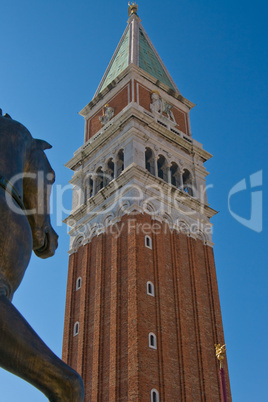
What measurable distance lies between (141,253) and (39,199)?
69.0 feet

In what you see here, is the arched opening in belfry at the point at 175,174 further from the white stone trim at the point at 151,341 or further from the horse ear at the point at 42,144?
the horse ear at the point at 42,144

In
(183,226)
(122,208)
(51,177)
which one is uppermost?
(183,226)

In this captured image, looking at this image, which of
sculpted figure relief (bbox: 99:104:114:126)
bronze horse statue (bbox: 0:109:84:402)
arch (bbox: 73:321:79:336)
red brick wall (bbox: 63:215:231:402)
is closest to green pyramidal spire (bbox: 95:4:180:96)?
sculpted figure relief (bbox: 99:104:114:126)

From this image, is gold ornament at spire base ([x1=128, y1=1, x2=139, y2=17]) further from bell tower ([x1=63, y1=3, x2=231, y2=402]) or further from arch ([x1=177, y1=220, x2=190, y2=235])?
arch ([x1=177, y1=220, x2=190, y2=235])

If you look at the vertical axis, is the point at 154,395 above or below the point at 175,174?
below

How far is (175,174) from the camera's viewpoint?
3062cm

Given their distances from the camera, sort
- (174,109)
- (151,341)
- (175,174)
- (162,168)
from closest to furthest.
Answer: (151,341)
(162,168)
(175,174)
(174,109)

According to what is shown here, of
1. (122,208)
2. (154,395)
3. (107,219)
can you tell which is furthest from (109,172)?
(154,395)

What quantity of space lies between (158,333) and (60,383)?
20331 millimetres

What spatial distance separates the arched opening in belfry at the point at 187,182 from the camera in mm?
30859

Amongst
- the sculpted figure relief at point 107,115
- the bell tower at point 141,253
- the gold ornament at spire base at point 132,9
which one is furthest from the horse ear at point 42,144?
the gold ornament at spire base at point 132,9

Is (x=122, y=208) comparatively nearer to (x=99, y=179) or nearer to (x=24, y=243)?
(x=99, y=179)

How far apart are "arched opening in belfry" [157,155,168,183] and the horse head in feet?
85.3

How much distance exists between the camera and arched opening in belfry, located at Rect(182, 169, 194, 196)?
1215 inches
